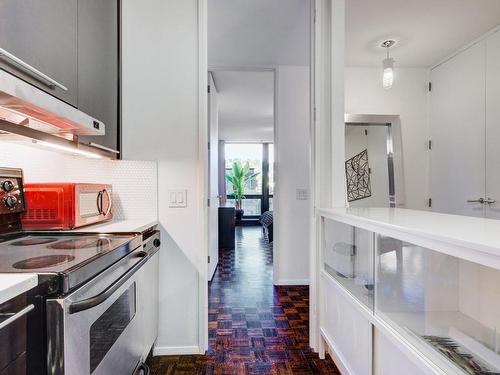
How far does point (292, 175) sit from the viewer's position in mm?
3447

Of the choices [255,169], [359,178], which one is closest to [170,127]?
[359,178]

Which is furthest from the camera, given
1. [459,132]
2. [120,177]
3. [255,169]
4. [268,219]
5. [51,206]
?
[255,169]

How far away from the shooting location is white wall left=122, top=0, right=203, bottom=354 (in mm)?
1975

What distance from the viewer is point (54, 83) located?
1181mm

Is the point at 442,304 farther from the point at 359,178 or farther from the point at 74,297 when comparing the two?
the point at 359,178

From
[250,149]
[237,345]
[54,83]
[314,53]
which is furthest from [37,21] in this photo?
[250,149]

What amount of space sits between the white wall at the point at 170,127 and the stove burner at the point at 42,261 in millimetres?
972

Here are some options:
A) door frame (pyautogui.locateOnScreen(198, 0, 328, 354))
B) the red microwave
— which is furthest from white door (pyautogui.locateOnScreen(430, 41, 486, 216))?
the red microwave

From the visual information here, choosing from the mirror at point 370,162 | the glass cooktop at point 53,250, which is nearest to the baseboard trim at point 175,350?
the glass cooktop at point 53,250

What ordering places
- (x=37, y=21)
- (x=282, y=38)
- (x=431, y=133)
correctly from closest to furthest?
(x=37, y=21), (x=282, y=38), (x=431, y=133)

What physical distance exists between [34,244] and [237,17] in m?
2.13

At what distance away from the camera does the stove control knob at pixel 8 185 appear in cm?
132

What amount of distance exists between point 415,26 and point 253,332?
285 centimetres

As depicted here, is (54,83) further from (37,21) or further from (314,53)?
(314,53)
